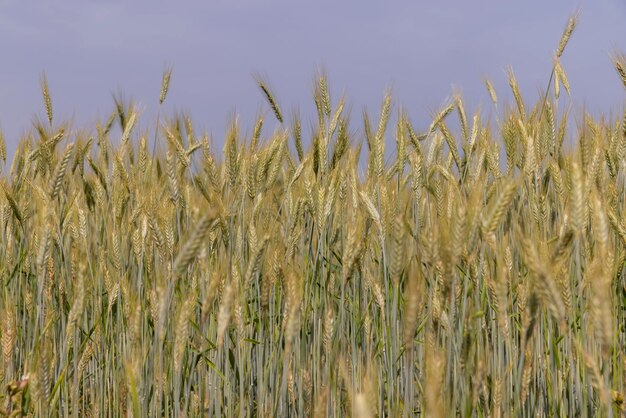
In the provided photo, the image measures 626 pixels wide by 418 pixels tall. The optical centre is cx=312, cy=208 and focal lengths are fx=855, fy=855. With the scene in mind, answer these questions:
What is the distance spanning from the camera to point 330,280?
2885 millimetres

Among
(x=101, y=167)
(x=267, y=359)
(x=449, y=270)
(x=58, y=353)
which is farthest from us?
(x=101, y=167)

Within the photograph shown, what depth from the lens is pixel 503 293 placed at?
1.65 m

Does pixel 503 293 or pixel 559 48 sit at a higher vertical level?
pixel 559 48

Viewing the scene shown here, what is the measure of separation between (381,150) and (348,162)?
0.43 ft

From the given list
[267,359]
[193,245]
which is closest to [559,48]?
Result: [267,359]

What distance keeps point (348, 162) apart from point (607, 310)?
5.89 feet

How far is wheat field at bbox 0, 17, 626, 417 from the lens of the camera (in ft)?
6.03

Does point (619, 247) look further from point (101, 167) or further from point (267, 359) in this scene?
point (101, 167)

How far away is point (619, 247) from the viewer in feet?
9.97

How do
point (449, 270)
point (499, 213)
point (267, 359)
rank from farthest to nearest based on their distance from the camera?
1. point (267, 359)
2. point (499, 213)
3. point (449, 270)

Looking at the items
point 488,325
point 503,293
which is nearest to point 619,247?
point 488,325

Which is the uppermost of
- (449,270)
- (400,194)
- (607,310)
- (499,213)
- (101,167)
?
(101,167)

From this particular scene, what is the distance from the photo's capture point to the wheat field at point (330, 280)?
1.84 metres

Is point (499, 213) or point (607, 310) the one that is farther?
point (499, 213)
